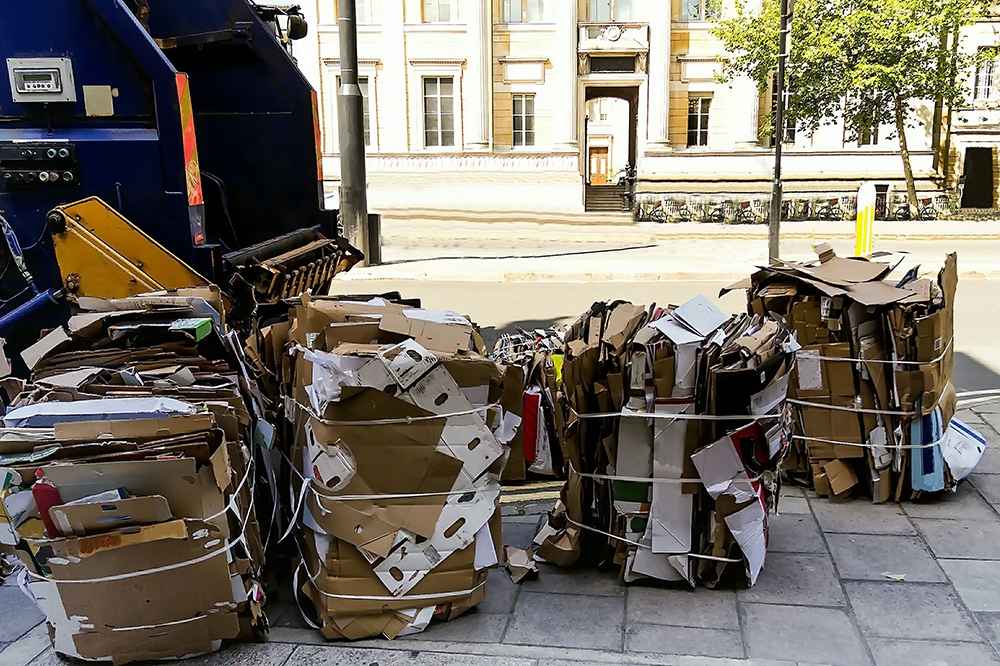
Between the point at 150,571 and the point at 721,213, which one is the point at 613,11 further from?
the point at 150,571

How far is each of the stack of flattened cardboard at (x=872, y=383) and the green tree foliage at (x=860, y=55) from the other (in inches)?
713

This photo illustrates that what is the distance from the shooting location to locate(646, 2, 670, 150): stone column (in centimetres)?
2430

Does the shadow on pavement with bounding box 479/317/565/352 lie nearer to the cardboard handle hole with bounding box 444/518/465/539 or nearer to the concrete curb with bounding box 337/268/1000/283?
the concrete curb with bounding box 337/268/1000/283

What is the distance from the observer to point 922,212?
960 inches

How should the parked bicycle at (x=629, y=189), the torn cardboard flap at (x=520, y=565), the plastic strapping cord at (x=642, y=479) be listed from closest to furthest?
the plastic strapping cord at (x=642, y=479) → the torn cardboard flap at (x=520, y=565) → the parked bicycle at (x=629, y=189)

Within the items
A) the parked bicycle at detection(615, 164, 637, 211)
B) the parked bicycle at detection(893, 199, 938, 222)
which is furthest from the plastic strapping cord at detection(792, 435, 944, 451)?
the parked bicycle at detection(893, 199, 938, 222)

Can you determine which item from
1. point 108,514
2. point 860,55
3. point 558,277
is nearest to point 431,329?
point 108,514

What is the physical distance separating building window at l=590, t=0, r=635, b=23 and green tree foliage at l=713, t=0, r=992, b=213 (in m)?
2.93

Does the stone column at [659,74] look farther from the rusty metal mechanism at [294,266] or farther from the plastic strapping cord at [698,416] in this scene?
the plastic strapping cord at [698,416]

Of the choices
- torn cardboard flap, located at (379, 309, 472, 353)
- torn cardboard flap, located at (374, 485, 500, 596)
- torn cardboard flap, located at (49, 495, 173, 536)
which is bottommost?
torn cardboard flap, located at (374, 485, 500, 596)

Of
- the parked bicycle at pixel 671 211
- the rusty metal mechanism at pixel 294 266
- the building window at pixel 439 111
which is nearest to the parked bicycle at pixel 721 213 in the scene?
the parked bicycle at pixel 671 211

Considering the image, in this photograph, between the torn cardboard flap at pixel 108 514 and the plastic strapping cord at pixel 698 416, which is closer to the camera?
the torn cardboard flap at pixel 108 514

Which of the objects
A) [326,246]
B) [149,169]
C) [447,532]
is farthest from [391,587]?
[326,246]

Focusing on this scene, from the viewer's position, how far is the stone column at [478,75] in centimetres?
2414
